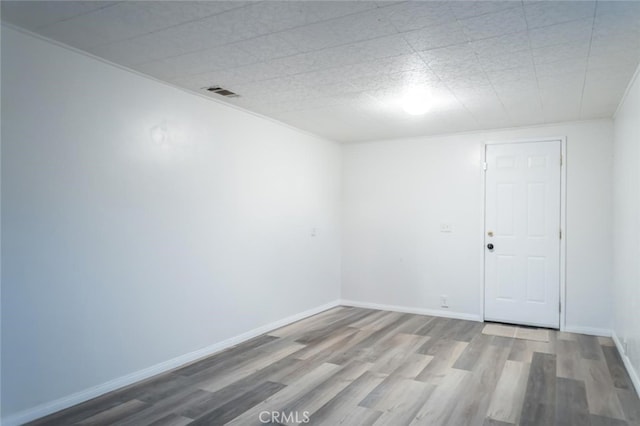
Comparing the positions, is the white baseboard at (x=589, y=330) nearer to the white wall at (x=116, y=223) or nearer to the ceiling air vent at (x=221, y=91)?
the white wall at (x=116, y=223)

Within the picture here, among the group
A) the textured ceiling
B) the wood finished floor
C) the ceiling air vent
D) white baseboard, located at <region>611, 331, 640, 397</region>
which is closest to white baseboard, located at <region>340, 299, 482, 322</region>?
the wood finished floor

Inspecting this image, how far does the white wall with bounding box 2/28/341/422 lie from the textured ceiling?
1.02ft

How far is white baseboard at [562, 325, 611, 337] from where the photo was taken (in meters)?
4.52

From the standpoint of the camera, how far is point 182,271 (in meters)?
3.61

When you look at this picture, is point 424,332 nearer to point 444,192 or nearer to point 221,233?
point 444,192

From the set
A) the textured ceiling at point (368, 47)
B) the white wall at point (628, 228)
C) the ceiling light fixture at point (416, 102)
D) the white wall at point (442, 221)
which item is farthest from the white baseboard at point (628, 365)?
the ceiling light fixture at point (416, 102)

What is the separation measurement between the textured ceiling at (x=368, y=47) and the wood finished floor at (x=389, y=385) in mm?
2387

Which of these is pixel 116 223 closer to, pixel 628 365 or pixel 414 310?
pixel 414 310

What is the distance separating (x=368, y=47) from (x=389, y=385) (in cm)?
246

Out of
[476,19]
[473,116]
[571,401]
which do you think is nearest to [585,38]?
[476,19]

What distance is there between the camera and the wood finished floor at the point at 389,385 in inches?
105

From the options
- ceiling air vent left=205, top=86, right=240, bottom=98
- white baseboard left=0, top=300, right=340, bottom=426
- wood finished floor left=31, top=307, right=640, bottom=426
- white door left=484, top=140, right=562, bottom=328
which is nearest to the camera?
white baseboard left=0, top=300, right=340, bottom=426

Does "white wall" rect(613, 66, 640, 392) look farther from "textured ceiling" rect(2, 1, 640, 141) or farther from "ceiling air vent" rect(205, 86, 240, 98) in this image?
"ceiling air vent" rect(205, 86, 240, 98)

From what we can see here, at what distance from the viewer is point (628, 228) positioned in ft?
11.3
